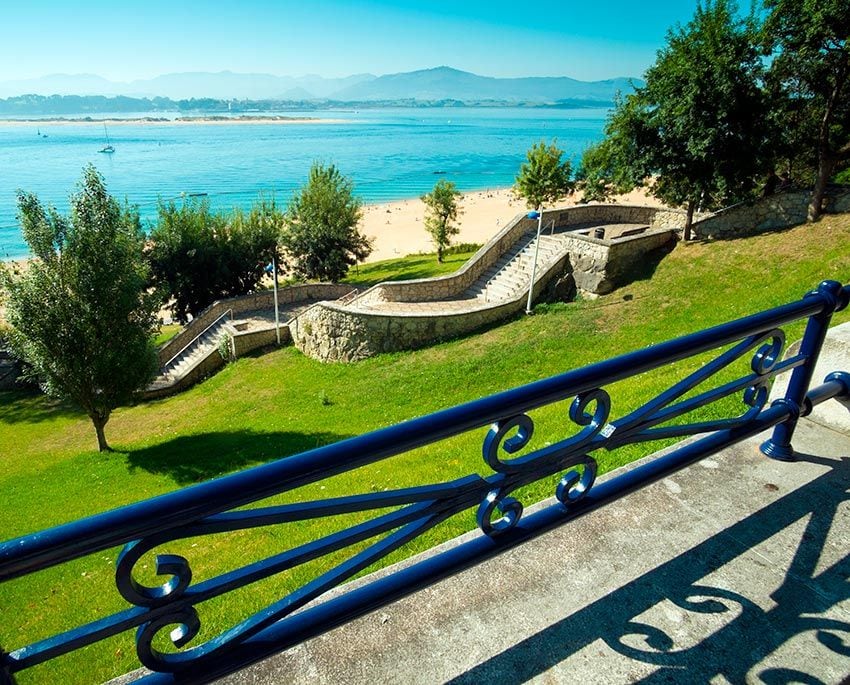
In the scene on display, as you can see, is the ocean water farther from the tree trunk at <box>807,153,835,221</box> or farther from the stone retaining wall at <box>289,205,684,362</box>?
the tree trunk at <box>807,153,835,221</box>

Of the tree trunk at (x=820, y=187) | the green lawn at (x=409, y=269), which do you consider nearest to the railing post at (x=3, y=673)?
the tree trunk at (x=820, y=187)

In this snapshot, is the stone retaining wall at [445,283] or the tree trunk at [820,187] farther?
the stone retaining wall at [445,283]

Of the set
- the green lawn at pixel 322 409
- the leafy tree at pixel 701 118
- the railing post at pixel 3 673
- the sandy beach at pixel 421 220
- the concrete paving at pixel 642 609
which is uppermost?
the leafy tree at pixel 701 118

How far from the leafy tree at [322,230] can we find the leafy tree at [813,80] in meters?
20.4

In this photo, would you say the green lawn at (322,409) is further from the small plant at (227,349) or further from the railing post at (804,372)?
the railing post at (804,372)

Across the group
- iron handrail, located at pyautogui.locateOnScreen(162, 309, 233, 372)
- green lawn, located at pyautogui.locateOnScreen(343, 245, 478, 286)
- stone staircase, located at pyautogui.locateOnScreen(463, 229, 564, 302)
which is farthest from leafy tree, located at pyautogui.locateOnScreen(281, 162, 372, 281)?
stone staircase, located at pyautogui.locateOnScreen(463, 229, 564, 302)

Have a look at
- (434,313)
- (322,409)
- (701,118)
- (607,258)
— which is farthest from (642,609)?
(701,118)

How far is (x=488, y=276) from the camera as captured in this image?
74.1 ft

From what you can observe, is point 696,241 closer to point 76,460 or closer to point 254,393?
point 254,393

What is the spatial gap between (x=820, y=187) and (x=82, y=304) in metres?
22.5

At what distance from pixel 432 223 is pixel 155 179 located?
8563cm

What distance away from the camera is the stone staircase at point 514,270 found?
69.2ft

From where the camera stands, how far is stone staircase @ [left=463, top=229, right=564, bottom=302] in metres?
21.1

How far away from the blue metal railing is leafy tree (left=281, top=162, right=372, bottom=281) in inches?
1138
